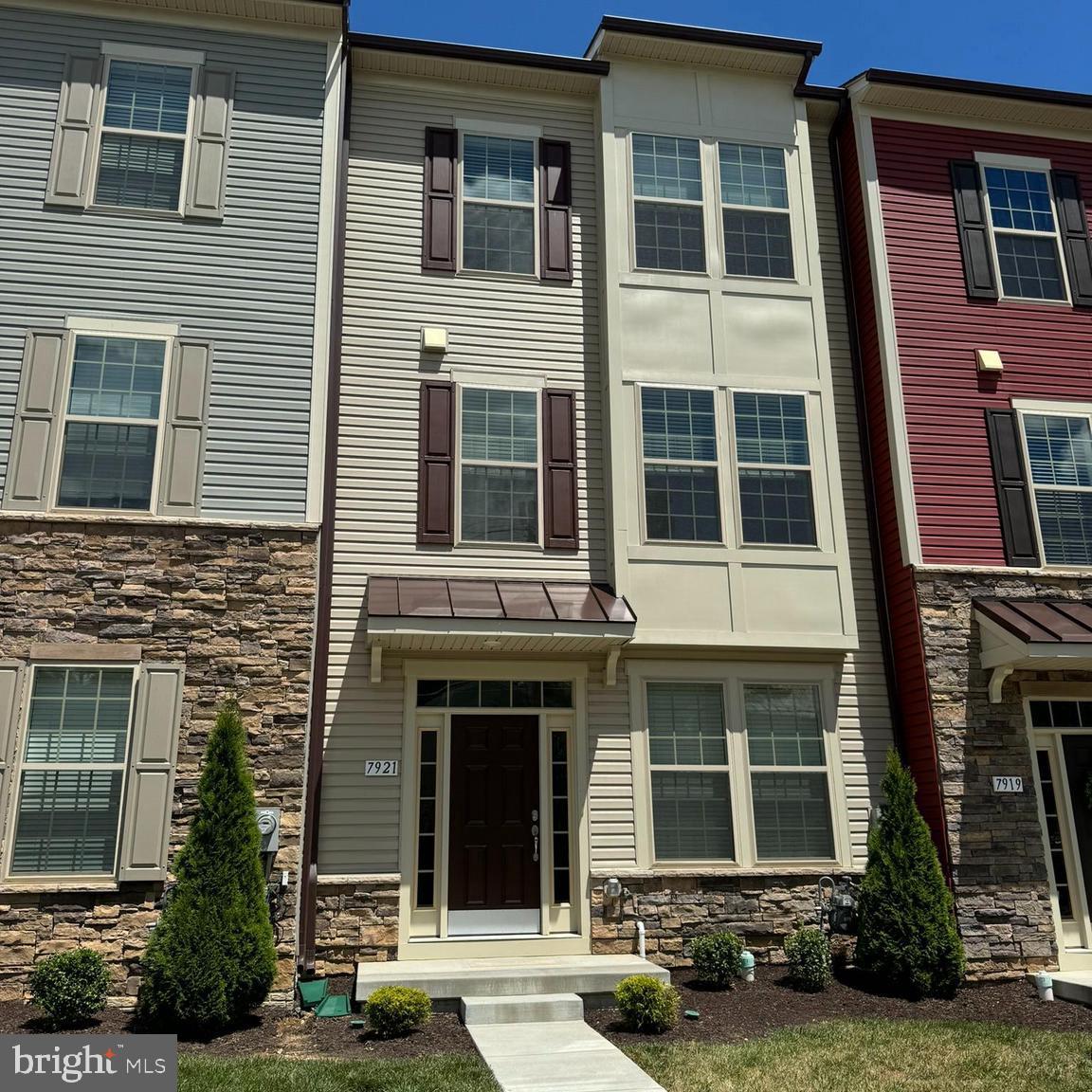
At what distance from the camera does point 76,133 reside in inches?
393

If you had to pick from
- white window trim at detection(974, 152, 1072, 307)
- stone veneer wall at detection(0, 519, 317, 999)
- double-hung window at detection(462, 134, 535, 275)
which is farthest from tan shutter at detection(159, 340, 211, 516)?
white window trim at detection(974, 152, 1072, 307)

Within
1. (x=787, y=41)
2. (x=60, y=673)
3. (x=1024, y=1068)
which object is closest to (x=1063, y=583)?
(x=1024, y=1068)

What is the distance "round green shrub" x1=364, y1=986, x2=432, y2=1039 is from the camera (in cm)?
721

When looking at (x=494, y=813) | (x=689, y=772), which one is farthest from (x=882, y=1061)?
A: (x=494, y=813)

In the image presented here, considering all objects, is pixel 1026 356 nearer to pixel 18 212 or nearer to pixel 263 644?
pixel 263 644

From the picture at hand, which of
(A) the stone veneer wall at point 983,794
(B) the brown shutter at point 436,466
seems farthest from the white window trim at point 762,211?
(A) the stone veneer wall at point 983,794

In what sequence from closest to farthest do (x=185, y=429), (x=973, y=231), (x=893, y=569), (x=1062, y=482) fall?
1. (x=185, y=429)
2. (x=893, y=569)
3. (x=1062, y=482)
4. (x=973, y=231)

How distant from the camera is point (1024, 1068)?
674 centimetres

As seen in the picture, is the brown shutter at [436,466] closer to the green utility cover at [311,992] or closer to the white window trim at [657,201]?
the white window trim at [657,201]

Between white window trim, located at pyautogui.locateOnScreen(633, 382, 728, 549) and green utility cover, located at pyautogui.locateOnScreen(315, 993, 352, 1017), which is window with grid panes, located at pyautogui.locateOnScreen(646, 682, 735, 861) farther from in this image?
green utility cover, located at pyautogui.locateOnScreen(315, 993, 352, 1017)

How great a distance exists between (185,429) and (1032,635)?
8071 millimetres

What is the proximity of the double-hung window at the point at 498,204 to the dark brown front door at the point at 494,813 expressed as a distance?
16.4 feet

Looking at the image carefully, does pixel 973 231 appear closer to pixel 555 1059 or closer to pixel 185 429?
pixel 185 429

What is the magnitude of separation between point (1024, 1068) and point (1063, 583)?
5363 mm
